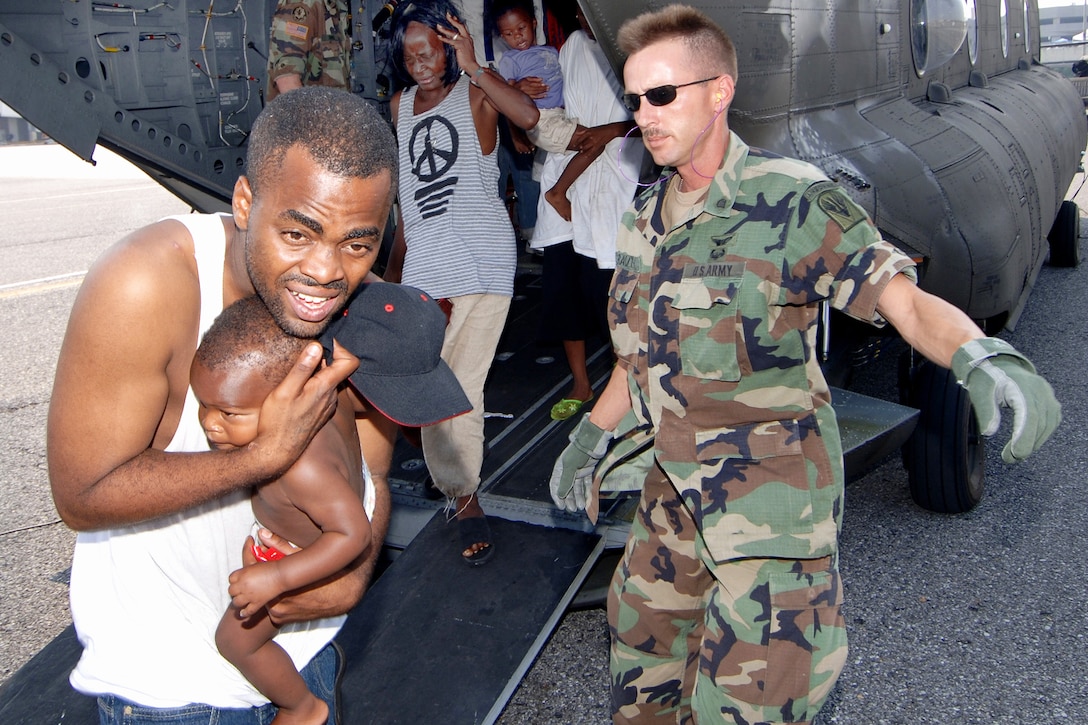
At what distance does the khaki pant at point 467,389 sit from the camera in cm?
361

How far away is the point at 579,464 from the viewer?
289 centimetres

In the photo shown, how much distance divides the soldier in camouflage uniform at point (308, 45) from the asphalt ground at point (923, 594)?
2455mm

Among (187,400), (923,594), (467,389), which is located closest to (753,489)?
(187,400)

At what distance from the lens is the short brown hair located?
247cm

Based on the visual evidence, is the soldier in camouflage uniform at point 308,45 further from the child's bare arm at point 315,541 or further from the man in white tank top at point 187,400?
the child's bare arm at point 315,541

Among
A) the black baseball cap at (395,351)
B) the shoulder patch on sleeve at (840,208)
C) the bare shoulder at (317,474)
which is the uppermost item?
A: the shoulder patch on sleeve at (840,208)

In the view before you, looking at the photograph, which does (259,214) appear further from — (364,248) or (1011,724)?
(1011,724)

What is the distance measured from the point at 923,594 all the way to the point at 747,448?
1.89 meters

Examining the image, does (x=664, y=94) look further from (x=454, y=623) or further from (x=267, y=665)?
(x=454, y=623)

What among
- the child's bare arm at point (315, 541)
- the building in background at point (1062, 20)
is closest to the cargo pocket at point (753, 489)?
the child's bare arm at point (315, 541)

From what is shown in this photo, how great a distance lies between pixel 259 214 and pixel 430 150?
87.6 inches

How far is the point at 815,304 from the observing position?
2395 mm

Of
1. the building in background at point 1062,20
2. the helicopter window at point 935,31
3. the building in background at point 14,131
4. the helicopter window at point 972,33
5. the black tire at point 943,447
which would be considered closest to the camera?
the black tire at point 943,447

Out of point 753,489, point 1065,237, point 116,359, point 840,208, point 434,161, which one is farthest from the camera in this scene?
point 1065,237
